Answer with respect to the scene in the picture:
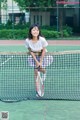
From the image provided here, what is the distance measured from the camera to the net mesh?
6.53 metres

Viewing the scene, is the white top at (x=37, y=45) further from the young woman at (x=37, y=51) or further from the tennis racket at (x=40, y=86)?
the tennis racket at (x=40, y=86)

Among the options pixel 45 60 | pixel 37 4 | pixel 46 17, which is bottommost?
pixel 46 17

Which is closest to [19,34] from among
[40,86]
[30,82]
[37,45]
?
[30,82]

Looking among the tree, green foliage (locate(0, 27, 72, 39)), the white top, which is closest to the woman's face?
the white top

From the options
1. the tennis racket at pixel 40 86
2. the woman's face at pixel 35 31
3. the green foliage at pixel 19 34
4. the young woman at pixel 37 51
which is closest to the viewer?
the young woman at pixel 37 51

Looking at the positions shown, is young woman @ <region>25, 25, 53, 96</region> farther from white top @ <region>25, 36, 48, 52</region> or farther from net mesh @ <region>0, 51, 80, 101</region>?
net mesh @ <region>0, 51, 80, 101</region>

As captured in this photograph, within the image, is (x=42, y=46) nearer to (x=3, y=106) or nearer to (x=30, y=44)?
(x=30, y=44)

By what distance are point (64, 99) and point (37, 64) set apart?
0.78 meters

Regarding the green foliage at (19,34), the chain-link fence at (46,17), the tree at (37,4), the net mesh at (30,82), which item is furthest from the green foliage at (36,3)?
the net mesh at (30,82)

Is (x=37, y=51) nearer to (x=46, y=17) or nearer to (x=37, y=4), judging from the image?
(x=37, y=4)

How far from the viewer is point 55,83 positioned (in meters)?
7.45

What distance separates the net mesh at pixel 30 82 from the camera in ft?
21.4

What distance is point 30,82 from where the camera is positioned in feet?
24.1

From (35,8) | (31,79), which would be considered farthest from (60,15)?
(31,79)
